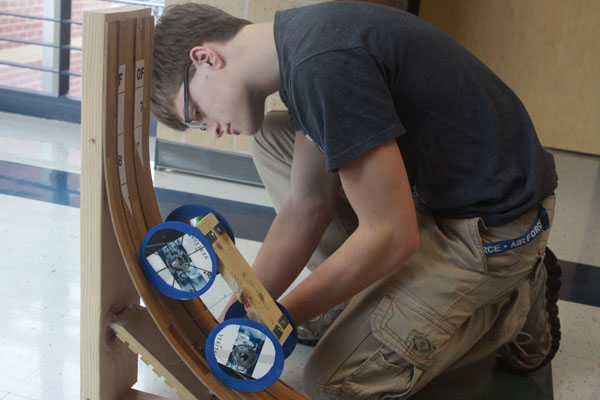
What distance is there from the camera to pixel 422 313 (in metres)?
1.40

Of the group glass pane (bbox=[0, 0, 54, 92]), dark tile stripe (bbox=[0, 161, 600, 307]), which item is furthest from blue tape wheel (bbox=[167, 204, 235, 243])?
glass pane (bbox=[0, 0, 54, 92])

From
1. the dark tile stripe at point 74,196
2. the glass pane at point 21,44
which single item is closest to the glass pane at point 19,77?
the glass pane at point 21,44

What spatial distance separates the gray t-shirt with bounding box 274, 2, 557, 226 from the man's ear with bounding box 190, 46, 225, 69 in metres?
0.12

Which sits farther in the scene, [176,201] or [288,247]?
[176,201]

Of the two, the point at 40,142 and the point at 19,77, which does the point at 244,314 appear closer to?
the point at 40,142

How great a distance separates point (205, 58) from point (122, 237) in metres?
0.37

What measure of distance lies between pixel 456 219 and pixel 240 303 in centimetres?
55

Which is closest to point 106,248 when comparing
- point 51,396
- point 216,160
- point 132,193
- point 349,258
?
point 132,193

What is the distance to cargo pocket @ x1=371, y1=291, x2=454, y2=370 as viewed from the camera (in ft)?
4.55

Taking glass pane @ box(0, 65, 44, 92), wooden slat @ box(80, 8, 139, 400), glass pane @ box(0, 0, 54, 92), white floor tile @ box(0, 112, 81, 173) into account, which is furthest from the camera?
glass pane @ box(0, 65, 44, 92)

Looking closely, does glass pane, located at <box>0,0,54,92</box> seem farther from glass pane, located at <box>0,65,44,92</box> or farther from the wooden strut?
the wooden strut

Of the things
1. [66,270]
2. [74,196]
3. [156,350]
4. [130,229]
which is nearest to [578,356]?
[156,350]

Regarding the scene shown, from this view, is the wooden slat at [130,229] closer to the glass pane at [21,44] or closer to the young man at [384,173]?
the young man at [384,173]

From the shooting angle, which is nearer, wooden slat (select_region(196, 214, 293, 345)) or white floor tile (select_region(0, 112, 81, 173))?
wooden slat (select_region(196, 214, 293, 345))
